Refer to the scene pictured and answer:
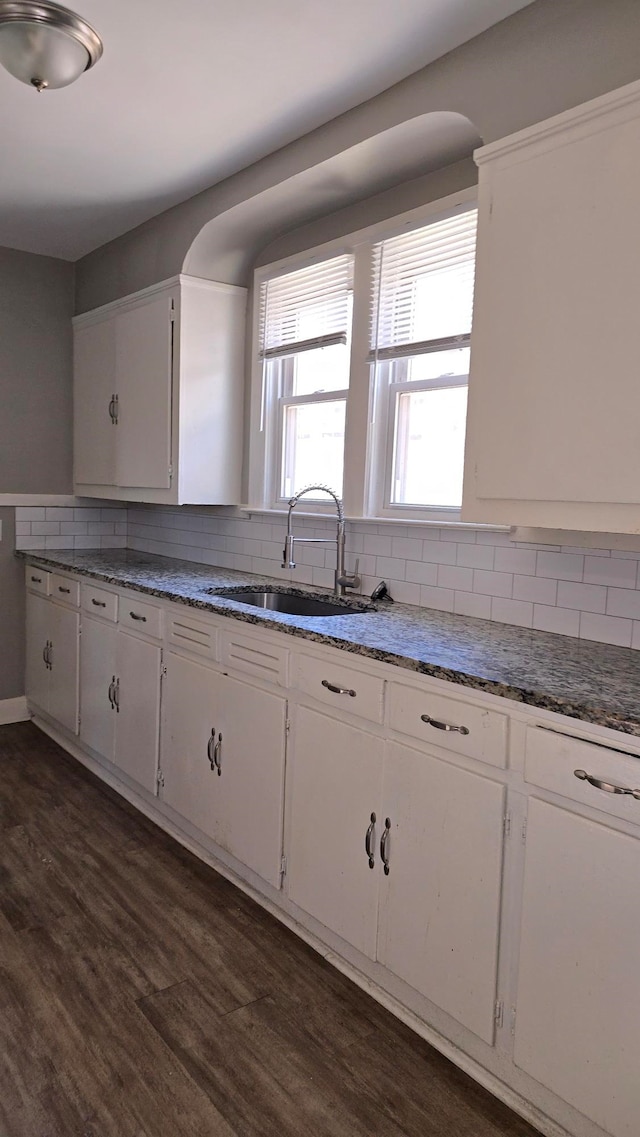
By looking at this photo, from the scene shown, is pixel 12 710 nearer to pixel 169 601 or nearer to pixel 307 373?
pixel 169 601

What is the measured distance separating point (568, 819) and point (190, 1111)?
1.07 meters

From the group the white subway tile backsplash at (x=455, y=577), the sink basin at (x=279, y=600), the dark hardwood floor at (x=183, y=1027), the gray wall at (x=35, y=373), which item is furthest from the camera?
the gray wall at (x=35, y=373)

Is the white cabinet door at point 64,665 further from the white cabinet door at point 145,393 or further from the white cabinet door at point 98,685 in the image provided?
the white cabinet door at point 145,393

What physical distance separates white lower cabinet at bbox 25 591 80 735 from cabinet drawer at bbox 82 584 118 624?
151 mm

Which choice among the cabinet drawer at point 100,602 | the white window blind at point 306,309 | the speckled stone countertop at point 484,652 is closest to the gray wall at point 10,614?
the cabinet drawer at point 100,602

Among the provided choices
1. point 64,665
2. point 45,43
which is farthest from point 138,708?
point 45,43

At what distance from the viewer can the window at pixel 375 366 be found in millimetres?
2688

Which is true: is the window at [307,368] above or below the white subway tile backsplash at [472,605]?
above

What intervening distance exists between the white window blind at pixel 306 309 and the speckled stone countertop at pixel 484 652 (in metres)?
1.07

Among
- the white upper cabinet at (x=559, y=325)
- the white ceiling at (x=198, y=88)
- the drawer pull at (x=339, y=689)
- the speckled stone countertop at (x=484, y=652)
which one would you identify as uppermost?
the white ceiling at (x=198, y=88)

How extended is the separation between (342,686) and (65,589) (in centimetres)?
220

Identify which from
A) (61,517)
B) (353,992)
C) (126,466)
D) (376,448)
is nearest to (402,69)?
(376,448)

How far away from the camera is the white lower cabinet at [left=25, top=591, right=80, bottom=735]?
3.86 metres

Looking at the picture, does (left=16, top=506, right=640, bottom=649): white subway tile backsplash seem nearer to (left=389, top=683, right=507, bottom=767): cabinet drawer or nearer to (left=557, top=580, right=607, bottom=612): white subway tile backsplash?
(left=557, top=580, right=607, bottom=612): white subway tile backsplash
